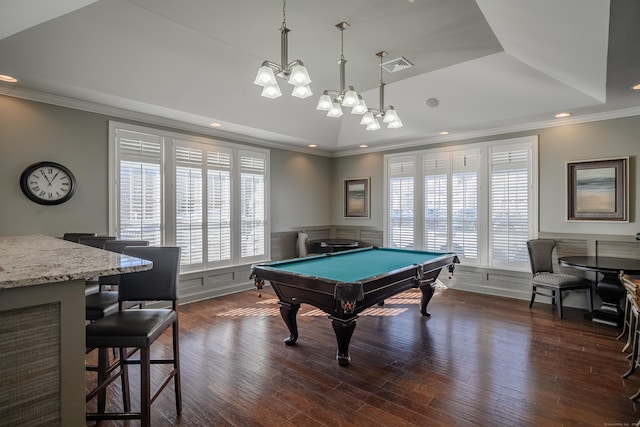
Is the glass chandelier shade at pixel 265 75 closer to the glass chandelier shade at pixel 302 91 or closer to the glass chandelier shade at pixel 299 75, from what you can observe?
the glass chandelier shade at pixel 299 75

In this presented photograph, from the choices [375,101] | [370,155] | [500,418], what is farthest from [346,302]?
[370,155]

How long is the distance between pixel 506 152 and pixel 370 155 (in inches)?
103

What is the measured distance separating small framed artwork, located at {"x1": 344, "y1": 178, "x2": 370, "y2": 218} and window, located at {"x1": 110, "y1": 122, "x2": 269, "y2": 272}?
201 cm

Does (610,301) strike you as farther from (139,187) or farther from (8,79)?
(8,79)

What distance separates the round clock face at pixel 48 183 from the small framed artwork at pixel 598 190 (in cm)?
681

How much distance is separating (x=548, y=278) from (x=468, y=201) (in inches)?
68.9

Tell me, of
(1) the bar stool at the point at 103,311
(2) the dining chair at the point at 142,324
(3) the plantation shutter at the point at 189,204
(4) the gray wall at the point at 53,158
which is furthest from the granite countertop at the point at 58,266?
(3) the plantation shutter at the point at 189,204

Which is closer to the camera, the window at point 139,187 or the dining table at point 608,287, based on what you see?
the dining table at point 608,287

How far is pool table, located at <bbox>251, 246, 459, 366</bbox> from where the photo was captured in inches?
110

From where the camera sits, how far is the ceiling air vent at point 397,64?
385 cm

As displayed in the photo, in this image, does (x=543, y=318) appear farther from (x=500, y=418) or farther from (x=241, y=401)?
(x=241, y=401)

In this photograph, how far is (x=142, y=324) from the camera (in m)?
1.91

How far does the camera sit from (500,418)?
2252mm

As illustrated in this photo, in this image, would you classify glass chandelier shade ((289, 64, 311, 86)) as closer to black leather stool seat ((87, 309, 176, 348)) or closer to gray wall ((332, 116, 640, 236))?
black leather stool seat ((87, 309, 176, 348))
